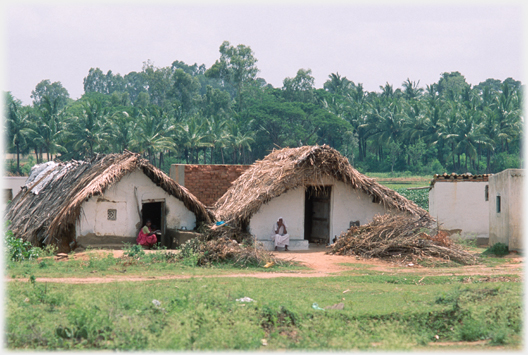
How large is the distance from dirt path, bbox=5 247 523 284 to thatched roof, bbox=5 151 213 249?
127 centimetres

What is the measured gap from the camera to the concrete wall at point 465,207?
20.0 m

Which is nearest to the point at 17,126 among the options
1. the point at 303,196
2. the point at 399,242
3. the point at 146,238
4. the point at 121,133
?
the point at 121,133

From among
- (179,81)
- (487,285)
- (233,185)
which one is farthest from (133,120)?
(487,285)

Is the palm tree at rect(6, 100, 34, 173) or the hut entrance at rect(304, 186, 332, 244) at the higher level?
the palm tree at rect(6, 100, 34, 173)

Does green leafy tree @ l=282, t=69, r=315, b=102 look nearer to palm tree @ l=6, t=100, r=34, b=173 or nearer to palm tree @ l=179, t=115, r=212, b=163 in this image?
palm tree @ l=179, t=115, r=212, b=163

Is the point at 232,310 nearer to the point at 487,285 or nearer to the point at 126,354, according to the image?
the point at 126,354

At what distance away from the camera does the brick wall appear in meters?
19.0

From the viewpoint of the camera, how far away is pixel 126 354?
6.13 metres

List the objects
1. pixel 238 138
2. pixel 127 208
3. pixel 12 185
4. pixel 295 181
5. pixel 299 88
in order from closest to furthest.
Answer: pixel 127 208 < pixel 295 181 < pixel 12 185 < pixel 238 138 < pixel 299 88

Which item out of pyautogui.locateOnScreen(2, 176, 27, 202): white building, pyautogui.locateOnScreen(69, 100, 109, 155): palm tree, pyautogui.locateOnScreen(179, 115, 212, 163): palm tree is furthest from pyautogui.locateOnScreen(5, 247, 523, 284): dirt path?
pyautogui.locateOnScreen(179, 115, 212, 163): palm tree

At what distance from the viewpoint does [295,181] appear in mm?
16047

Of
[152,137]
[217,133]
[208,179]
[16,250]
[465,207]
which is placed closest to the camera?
[16,250]

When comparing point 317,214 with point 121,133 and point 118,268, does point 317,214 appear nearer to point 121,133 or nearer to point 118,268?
point 118,268

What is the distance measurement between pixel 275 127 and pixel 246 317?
2067 inches
